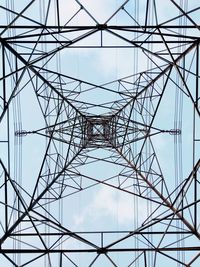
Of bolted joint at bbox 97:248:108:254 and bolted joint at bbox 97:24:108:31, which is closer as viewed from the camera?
bolted joint at bbox 97:248:108:254

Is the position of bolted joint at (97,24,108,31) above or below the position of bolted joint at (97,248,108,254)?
above

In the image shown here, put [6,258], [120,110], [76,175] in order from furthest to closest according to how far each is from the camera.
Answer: [120,110]
[76,175]
[6,258]

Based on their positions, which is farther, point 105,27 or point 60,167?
point 60,167

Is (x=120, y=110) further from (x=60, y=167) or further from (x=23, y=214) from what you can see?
(x=23, y=214)

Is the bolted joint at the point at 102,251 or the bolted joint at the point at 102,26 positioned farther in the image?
the bolted joint at the point at 102,26

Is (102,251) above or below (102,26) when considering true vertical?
below

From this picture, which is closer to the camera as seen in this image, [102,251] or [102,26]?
→ [102,251]

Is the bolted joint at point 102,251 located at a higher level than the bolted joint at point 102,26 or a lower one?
lower

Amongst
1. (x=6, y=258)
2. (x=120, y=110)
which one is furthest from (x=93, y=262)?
(x=120, y=110)

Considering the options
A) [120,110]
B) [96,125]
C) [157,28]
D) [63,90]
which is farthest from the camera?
[96,125]

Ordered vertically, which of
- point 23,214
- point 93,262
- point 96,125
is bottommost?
point 93,262

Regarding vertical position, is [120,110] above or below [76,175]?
above
